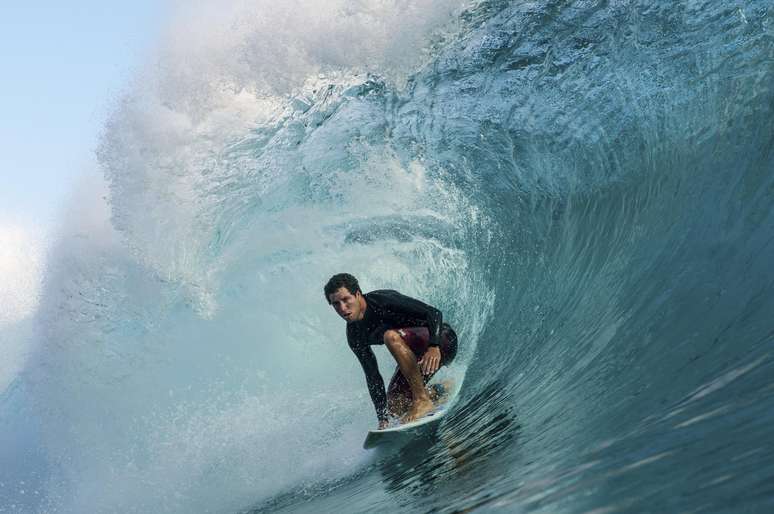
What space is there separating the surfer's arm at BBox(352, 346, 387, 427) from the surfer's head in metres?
0.31

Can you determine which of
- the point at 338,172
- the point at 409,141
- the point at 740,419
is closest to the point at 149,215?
the point at 338,172

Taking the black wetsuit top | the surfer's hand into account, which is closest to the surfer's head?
the black wetsuit top

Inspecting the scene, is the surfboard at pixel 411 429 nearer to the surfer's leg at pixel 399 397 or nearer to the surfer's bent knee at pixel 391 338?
the surfer's leg at pixel 399 397

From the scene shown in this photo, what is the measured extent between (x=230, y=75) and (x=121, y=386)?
Answer: 16.4 feet

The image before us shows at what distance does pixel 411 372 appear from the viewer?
508 cm

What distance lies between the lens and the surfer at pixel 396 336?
199 inches

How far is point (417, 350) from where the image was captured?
5270mm

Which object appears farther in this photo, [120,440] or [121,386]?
[121,386]

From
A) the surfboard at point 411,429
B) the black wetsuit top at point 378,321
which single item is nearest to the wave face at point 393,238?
the surfboard at point 411,429

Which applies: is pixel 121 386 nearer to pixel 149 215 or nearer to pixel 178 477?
pixel 149 215

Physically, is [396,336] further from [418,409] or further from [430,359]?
[418,409]

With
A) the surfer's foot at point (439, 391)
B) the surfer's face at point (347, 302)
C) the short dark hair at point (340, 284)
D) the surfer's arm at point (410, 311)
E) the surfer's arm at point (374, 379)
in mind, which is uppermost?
the short dark hair at point (340, 284)

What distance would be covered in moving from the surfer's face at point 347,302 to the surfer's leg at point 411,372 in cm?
28

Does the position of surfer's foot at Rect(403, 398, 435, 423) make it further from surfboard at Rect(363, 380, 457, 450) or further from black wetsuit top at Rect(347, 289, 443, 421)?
black wetsuit top at Rect(347, 289, 443, 421)
